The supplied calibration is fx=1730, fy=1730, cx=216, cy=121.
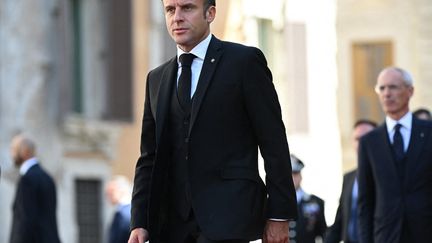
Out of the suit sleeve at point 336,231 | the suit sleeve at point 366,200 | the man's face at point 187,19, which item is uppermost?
the man's face at point 187,19

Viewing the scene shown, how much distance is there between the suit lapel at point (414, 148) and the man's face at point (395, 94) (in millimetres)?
181

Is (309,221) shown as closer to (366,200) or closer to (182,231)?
(366,200)

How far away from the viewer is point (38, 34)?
29.6 m

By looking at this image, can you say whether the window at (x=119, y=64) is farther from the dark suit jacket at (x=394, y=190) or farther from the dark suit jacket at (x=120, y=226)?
the dark suit jacket at (x=394, y=190)

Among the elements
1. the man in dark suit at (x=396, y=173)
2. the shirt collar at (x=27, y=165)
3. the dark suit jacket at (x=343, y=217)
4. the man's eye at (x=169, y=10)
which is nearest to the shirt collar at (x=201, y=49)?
the man's eye at (x=169, y=10)

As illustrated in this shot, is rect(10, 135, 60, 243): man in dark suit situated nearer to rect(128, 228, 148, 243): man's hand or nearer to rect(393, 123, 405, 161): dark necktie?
rect(393, 123, 405, 161): dark necktie

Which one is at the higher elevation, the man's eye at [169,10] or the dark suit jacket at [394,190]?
the man's eye at [169,10]

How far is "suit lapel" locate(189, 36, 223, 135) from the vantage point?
8.68 metres

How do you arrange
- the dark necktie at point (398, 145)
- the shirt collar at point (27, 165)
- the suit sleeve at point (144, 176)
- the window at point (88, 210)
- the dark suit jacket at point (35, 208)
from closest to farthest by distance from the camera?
the suit sleeve at point (144, 176)
the dark necktie at point (398, 145)
the dark suit jacket at point (35, 208)
the shirt collar at point (27, 165)
the window at point (88, 210)

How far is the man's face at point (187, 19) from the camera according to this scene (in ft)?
28.3

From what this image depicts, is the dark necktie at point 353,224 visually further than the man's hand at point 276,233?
Yes

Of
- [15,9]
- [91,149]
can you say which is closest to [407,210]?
[15,9]

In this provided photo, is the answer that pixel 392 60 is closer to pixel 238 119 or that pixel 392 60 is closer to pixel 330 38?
pixel 330 38

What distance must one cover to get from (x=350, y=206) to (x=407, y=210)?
291 cm
